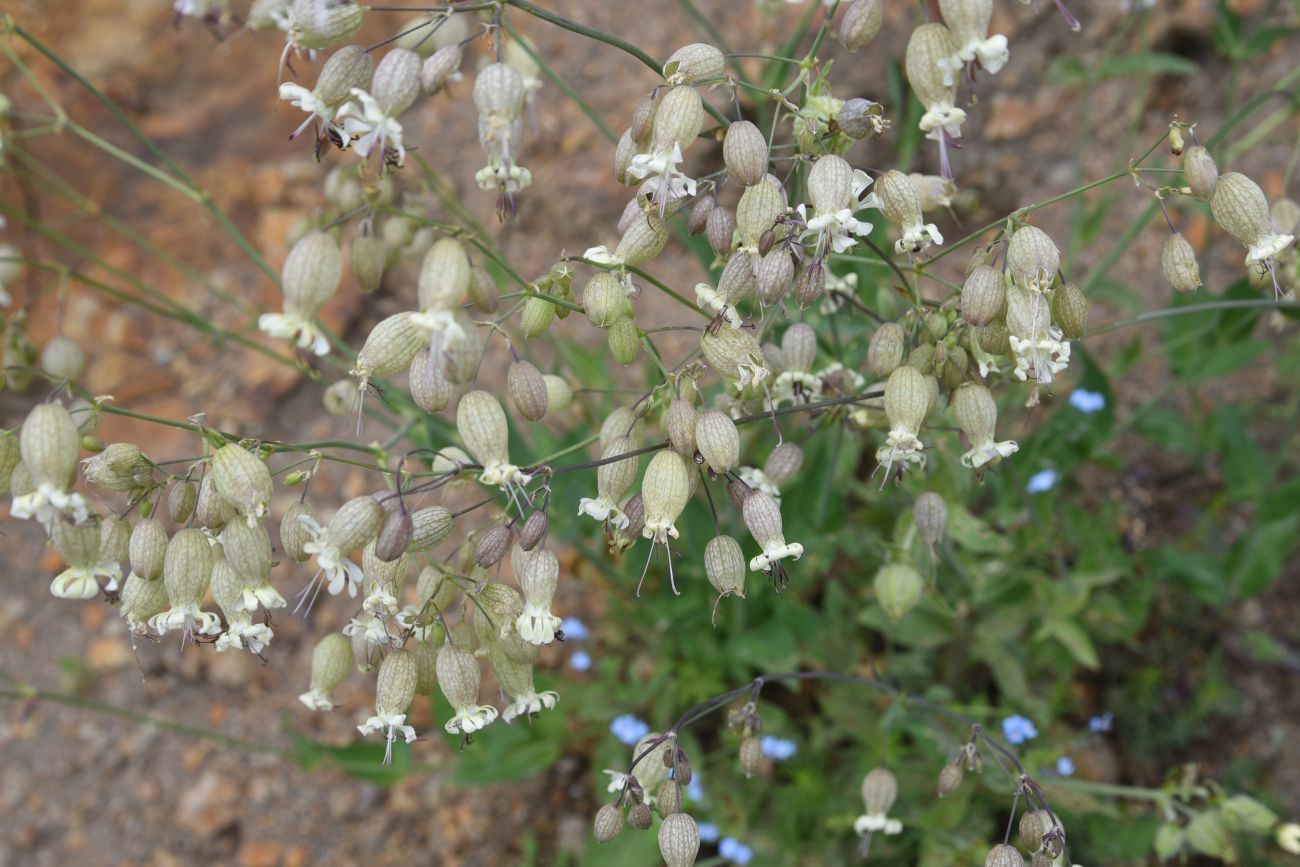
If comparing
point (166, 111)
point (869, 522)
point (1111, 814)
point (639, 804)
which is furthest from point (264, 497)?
point (166, 111)

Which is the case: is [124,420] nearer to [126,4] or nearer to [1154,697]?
[126,4]

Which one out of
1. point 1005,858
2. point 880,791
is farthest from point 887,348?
point 880,791

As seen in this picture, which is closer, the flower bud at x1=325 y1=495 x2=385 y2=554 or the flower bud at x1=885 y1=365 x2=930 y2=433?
the flower bud at x1=325 y1=495 x2=385 y2=554

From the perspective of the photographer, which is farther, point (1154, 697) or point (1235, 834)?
point (1154, 697)

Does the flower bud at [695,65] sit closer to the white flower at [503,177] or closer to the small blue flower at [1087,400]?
the white flower at [503,177]

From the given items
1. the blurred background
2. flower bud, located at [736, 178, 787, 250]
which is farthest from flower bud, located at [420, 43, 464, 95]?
the blurred background

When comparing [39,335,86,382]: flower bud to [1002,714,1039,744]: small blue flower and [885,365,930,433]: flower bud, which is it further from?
[1002,714,1039,744]: small blue flower

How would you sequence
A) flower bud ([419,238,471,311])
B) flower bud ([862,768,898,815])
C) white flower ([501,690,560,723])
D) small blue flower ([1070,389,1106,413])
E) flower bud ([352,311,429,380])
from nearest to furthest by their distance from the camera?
flower bud ([419,238,471,311])
flower bud ([352,311,429,380])
white flower ([501,690,560,723])
flower bud ([862,768,898,815])
small blue flower ([1070,389,1106,413])
